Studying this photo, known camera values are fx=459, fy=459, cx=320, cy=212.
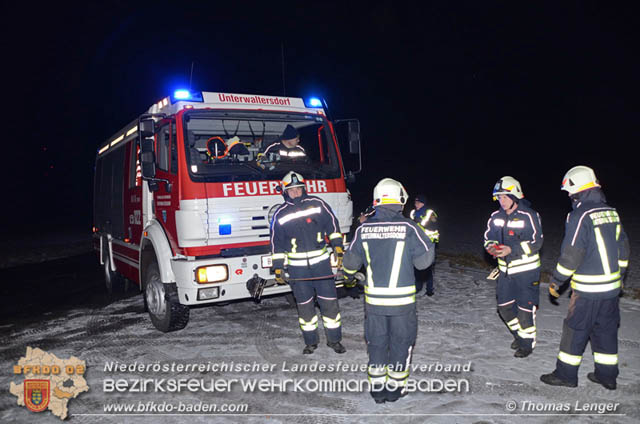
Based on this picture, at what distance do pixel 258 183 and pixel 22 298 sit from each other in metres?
6.31

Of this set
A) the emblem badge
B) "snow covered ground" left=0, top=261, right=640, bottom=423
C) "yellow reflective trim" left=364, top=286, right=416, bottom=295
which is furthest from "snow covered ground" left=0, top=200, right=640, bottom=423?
"yellow reflective trim" left=364, top=286, right=416, bottom=295

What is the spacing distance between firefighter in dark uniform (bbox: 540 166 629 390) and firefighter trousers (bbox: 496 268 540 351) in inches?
25.8

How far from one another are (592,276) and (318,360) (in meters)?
2.72

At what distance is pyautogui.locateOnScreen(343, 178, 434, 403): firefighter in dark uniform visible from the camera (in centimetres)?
379

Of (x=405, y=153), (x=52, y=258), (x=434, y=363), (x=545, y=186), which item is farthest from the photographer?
(x=405, y=153)

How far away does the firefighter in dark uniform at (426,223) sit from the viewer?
685 cm

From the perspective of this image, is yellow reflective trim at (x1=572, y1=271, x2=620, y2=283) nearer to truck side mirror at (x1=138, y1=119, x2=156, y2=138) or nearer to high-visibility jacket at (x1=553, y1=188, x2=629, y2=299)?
high-visibility jacket at (x1=553, y1=188, x2=629, y2=299)

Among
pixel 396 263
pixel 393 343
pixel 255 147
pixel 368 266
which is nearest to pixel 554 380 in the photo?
pixel 393 343

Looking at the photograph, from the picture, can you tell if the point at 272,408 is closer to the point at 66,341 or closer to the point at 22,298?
the point at 66,341

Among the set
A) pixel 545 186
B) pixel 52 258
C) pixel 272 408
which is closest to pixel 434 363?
pixel 272 408

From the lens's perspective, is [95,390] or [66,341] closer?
[95,390]

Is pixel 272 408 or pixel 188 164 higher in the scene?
pixel 188 164

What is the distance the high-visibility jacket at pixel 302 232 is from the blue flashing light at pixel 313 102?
2.09 m

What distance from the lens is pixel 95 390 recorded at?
434 centimetres
